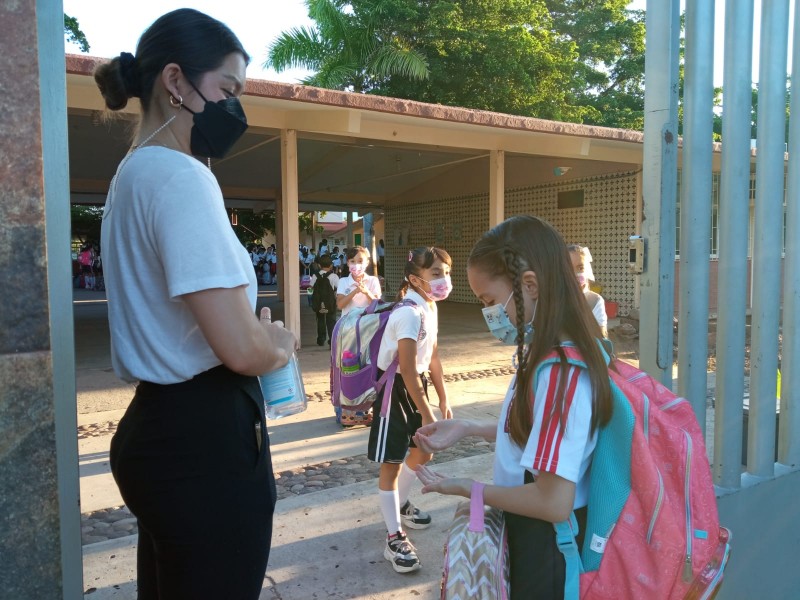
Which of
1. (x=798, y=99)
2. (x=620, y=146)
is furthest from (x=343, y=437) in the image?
(x=620, y=146)

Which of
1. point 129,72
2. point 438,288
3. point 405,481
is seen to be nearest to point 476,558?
point 129,72

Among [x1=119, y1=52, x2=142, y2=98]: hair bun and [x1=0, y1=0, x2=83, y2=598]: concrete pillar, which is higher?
[x1=119, y1=52, x2=142, y2=98]: hair bun

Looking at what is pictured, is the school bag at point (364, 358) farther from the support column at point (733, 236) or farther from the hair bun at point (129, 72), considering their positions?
the hair bun at point (129, 72)

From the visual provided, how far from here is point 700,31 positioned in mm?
2221

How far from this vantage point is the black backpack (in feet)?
31.9

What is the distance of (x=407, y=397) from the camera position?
11.4 ft

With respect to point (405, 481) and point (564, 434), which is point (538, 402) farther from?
point (405, 481)

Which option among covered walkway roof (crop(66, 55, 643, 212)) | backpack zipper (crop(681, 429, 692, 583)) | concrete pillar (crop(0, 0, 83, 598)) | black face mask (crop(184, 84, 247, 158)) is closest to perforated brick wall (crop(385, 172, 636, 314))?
covered walkway roof (crop(66, 55, 643, 212))

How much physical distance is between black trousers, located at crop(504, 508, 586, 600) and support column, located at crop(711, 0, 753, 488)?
45.5 inches

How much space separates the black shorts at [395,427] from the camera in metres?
3.32

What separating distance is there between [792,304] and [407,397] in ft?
5.99

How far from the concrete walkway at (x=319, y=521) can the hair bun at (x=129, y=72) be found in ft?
7.58

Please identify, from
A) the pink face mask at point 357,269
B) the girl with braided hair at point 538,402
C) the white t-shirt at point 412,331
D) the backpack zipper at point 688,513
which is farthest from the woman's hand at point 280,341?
the pink face mask at point 357,269

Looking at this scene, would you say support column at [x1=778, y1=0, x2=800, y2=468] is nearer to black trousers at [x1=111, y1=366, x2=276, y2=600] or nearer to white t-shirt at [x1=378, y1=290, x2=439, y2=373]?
white t-shirt at [x1=378, y1=290, x2=439, y2=373]
